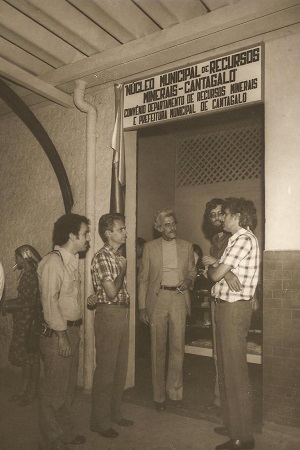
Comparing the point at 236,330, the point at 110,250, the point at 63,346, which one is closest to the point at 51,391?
the point at 63,346

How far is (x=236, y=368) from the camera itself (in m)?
3.76

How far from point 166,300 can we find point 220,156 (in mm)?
4832

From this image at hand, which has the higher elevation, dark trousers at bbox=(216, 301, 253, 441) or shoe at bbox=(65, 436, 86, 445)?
dark trousers at bbox=(216, 301, 253, 441)

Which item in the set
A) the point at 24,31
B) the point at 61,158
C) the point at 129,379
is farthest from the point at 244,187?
the point at 24,31

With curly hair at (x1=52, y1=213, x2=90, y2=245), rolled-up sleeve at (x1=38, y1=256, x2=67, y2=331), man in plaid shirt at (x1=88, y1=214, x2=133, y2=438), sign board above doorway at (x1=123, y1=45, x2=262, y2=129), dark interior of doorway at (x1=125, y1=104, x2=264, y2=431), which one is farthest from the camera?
dark interior of doorway at (x1=125, y1=104, x2=264, y2=431)

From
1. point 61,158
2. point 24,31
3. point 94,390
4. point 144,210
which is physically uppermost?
point 24,31

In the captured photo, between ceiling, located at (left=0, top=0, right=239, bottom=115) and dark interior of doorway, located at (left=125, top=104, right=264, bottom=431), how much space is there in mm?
1204

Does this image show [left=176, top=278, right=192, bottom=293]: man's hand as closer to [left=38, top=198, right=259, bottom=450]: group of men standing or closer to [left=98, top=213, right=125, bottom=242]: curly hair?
[left=38, top=198, right=259, bottom=450]: group of men standing

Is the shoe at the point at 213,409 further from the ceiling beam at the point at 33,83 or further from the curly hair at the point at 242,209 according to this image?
the ceiling beam at the point at 33,83

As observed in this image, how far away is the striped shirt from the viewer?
12.5 ft

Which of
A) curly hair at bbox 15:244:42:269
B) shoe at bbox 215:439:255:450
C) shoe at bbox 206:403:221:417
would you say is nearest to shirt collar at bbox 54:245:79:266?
curly hair at bbox 15:244:42:269

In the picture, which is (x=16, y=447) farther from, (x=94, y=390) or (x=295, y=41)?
(x=295, y=41)

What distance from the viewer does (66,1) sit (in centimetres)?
426

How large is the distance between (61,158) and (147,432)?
12.2ft
